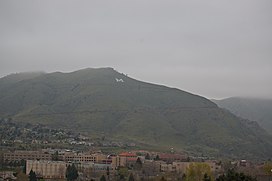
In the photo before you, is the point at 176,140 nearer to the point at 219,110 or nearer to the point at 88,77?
the point at 219,110

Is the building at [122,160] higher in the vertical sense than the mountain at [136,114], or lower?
lower

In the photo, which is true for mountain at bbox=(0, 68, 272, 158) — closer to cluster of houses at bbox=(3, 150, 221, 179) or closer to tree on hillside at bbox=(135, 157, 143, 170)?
cluster of houses at bbox=(3, 150, 221, 179)

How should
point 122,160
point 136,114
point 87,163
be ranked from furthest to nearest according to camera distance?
1. point 136,114
2. point 122,160
3. point 87,163

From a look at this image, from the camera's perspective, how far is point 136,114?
5187 inches

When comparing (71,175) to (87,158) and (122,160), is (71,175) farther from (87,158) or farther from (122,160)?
(87,158)

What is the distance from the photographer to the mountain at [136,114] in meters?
117

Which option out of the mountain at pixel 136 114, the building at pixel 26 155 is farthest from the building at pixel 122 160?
the mountain at pixel 136 114

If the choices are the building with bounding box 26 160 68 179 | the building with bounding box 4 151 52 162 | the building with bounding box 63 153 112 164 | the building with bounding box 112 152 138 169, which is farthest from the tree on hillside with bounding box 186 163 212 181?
the building with bounding box 4 151 52 162

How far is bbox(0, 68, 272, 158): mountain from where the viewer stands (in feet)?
385

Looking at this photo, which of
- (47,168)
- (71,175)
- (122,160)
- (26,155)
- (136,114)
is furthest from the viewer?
(136,114)

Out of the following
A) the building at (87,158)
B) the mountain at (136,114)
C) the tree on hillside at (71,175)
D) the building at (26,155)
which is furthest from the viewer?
the mountain at (136,114)

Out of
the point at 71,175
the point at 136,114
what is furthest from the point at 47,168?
the point at 136,114

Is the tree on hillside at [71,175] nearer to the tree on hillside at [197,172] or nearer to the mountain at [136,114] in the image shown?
the tree on hillside at [197,172]

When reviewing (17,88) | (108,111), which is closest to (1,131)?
(108,111)
